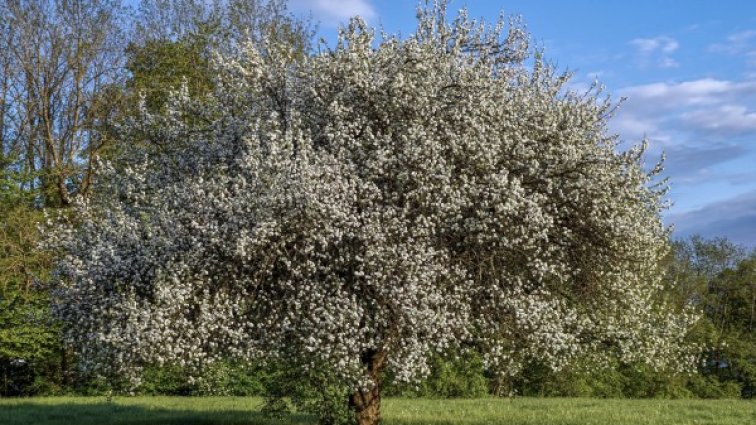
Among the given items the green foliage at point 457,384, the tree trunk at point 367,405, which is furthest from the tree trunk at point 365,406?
the green foliage at point 457,384

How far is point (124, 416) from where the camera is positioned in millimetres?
27875

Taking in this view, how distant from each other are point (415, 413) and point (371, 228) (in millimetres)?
13945

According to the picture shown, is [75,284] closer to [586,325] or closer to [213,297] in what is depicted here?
[213,297]

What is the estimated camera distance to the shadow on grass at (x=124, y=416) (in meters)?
24.9

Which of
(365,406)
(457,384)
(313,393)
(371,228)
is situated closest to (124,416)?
(313,393)

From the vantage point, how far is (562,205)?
1752cm

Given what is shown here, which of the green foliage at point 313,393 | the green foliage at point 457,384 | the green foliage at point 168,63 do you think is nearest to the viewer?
the green foliage at point 313,393

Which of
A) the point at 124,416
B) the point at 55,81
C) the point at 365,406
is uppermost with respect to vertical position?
the point at 55,81

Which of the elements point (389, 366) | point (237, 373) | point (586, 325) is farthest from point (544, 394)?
point (389, 366)

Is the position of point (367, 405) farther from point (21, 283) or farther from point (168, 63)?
point (168, 63)

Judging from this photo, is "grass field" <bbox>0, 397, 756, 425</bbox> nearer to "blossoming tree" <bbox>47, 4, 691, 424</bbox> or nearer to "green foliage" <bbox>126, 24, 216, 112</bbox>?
"blossoming tree" <bbox>47, 4, 691, 424</bbox>

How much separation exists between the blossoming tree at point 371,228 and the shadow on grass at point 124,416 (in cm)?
749

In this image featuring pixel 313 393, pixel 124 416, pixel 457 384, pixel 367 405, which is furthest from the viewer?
pixel 457 384

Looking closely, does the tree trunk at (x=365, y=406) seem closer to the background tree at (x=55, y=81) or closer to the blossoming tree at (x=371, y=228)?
the blossoming tree at (x=371, y=228)
